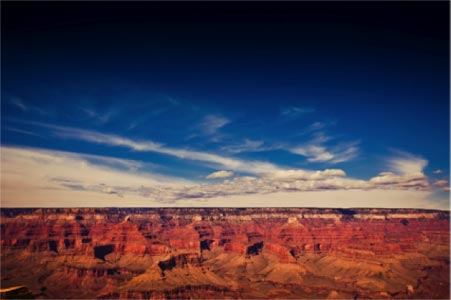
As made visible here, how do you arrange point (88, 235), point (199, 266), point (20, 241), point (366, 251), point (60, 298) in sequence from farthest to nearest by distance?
point (88, 235) → point (20, 241) → point (366, 251) → point (199, 266) → point (60, 298)

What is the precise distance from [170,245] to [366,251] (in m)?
97.5

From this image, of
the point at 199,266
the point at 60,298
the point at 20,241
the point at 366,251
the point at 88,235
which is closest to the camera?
the point at 60,298

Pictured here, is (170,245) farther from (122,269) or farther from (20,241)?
(20,241)

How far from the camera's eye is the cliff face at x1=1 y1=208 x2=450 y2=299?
122 m

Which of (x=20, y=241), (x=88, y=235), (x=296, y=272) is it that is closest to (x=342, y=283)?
(x=296, y=272)

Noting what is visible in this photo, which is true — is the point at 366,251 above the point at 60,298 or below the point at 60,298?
above

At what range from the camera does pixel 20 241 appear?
175m

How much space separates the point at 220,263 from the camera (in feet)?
587

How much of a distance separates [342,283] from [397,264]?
33231mm

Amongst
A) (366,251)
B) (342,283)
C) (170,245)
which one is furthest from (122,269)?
(366,251)

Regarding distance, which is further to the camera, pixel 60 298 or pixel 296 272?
pixel 296 272

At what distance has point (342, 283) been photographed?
13150cm

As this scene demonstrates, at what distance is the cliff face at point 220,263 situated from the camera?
122 metres

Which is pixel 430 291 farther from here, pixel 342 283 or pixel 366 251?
pixel 366 251
